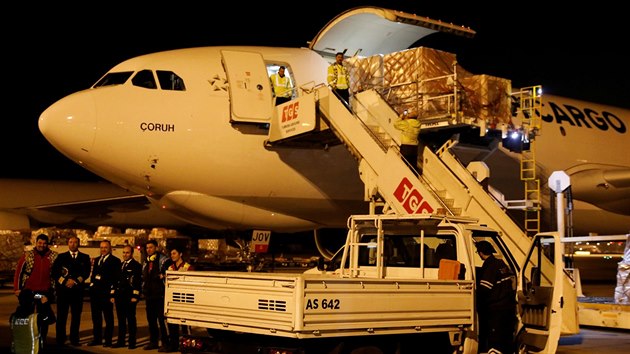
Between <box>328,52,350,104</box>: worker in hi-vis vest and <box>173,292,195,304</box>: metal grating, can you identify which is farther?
<box>328,52,350,104</box>: worker in hi-vis vest

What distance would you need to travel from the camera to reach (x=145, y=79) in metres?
13.2

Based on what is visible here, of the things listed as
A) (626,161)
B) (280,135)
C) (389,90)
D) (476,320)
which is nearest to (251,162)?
(280,135)

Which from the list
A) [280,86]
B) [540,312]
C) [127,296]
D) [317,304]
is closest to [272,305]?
[317,304]

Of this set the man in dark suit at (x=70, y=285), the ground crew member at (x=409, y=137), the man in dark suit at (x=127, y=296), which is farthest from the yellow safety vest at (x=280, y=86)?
the man in dark suit at (x=70, y=285)

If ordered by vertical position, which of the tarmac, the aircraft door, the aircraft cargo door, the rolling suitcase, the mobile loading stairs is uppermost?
the aircraft cargo door

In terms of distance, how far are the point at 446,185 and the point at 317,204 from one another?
413cm

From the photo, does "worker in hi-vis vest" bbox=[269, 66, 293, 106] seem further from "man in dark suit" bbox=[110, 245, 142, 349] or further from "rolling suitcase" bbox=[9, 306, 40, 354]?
"rolling suitcase" bbox=[9, 306, 40, 354]

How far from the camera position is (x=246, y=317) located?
19.9ft

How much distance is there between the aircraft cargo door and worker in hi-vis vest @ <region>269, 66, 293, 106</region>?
166mm

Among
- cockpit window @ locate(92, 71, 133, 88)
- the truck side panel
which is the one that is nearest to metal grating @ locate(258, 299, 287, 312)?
the truck side panel

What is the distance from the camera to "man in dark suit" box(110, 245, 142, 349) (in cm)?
969

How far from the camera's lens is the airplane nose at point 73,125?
12328mm

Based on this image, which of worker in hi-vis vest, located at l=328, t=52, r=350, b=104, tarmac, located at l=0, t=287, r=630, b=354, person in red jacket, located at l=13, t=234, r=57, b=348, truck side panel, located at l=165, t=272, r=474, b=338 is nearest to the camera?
truck side panel, located at l=165, t=272, r=474, b=338

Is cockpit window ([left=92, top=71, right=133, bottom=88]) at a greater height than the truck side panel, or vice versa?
cockpit window ([left=92, top=71, right=133, bottom=88])
